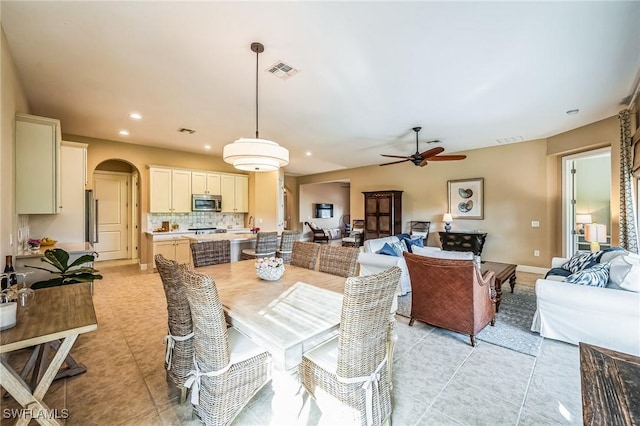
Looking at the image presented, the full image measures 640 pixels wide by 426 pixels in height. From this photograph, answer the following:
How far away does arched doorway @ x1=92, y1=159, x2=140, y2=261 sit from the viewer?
7.00 m

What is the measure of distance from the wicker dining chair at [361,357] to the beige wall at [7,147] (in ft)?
9.43

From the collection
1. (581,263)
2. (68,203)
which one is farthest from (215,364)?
(581,263)

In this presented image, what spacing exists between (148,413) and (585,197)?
743cm

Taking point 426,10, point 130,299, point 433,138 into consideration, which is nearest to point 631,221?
point 433,138

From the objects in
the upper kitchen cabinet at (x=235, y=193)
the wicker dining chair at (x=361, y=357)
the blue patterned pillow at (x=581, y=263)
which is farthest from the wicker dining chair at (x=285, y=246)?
the blue patterned pillow at (x=581, y=263)

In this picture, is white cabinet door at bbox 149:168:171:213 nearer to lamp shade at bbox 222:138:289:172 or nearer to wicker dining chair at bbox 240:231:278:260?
wicker dining chair at bbox 240:231:278:260

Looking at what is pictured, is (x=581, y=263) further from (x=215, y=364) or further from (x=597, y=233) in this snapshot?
(x=215, y=364)

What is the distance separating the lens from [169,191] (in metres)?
6.02

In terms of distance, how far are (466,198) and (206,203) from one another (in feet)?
20.8

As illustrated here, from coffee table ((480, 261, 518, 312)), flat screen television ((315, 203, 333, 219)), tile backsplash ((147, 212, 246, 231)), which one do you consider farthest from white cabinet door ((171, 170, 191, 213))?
flat screen television ((315, 203, 333, 219))

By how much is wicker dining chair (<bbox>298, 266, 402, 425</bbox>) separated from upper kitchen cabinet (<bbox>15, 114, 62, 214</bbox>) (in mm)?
3556

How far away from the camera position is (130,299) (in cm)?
404

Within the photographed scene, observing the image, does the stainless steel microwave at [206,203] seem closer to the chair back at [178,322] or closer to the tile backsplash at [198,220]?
the tile backsplash at [198,220]

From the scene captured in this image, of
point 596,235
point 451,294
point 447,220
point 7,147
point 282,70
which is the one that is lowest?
point 451,294
